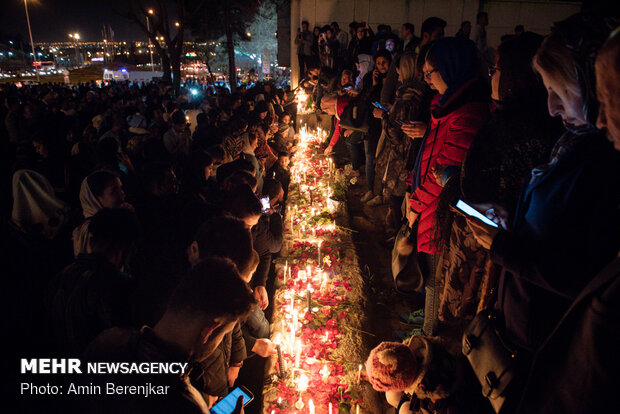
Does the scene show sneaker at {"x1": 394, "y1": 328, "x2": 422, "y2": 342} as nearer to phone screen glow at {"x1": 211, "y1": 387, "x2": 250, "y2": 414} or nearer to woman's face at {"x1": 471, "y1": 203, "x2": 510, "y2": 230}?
phone screen glow at {"x1": 211, "y1": 387, "x2": 250, "y2": 414}

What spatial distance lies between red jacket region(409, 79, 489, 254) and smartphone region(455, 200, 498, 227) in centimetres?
85

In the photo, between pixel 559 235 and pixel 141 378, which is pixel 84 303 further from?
pixel 559 235

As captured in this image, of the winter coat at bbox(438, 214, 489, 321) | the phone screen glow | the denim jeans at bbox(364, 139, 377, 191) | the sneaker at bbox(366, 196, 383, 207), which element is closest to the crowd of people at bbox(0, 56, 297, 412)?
the phone screen glow

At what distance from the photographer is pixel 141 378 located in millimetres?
1463

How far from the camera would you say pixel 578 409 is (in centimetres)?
110

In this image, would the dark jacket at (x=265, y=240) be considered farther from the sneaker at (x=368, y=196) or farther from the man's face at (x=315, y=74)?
the man's face at (x=315, y=74)

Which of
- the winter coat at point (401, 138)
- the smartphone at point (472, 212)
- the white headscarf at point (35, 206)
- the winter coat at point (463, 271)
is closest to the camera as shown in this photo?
the smartphone at point (472, 212)

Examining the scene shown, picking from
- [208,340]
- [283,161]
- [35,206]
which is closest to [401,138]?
[283,161]

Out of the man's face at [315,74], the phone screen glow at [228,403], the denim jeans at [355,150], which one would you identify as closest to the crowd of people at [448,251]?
the phone screen glow at [228,403]

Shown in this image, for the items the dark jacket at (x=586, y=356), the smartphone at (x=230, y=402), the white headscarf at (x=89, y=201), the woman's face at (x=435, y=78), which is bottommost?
the smartphone at (x=230, y=402)

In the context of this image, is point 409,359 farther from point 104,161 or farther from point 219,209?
point 104,161

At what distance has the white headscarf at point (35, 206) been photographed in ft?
14.4

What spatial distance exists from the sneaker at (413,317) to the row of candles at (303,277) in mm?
902

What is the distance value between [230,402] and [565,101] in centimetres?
240
